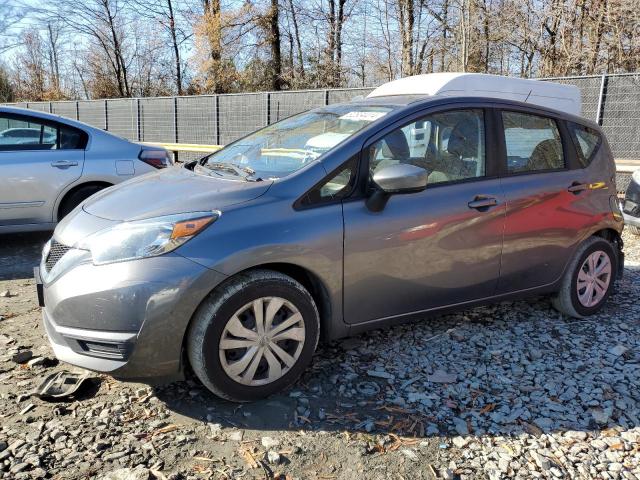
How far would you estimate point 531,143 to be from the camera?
13.0ft

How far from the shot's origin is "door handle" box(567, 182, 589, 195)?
404cm

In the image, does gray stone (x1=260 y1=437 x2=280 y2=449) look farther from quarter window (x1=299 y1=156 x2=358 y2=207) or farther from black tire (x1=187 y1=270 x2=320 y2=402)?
quarter window (x1=299 y1=156 x2=358 y2=207)

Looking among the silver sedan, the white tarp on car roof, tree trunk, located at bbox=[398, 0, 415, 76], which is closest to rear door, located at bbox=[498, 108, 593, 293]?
the white tarp on car roof

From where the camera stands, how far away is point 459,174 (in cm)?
358

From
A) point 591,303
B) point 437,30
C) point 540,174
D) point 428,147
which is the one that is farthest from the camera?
point 437,30

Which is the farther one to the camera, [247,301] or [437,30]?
[437,30]

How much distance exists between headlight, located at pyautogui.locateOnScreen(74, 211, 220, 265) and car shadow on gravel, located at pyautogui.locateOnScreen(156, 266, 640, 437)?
2.75ft

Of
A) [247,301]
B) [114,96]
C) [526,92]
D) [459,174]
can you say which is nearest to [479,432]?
[247,301]

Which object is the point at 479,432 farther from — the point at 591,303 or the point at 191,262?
the point at 591,303

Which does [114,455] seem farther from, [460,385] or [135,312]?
[460,385]

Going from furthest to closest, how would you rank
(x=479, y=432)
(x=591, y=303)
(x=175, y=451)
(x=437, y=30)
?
(x=437, y=30) < (x=591, y=303) < (x=479, y=432) < (x=175, y=451)

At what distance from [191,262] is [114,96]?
116 feet

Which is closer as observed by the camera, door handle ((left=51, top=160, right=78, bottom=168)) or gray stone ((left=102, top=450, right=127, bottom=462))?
gray stone ((left=102, top=450, right=127, bottom=462))

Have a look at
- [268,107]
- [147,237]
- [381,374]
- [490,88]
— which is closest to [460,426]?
[381,374]
